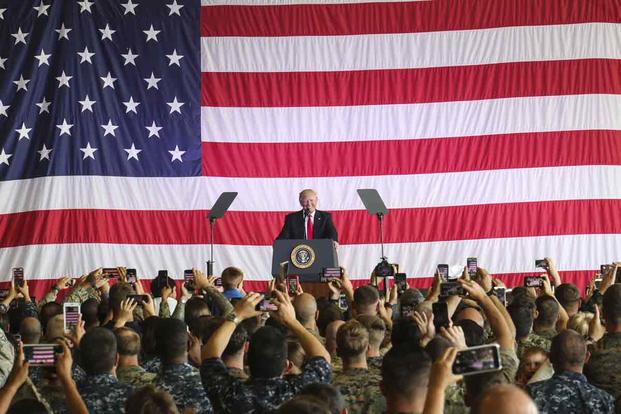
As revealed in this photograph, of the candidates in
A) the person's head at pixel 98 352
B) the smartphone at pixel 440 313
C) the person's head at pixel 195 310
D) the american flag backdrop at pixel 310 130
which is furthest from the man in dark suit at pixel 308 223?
the person's head at pixel 98 352

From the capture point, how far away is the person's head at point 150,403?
3379 millimetres

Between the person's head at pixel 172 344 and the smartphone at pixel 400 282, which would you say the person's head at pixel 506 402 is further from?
the smartphone at pixel 400 282

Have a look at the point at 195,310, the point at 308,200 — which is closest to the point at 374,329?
the point at 195,310

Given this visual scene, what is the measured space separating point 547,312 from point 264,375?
305cm

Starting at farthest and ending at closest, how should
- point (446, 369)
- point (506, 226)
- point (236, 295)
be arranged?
point (506, 226)
point (236, 295)
point (446, 369)

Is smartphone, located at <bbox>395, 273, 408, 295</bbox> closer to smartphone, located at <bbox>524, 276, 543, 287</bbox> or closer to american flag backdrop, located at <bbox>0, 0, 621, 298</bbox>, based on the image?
smartphone, located at <bbox>524, 276, 543, 287</bbox>

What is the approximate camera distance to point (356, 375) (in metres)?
4.54

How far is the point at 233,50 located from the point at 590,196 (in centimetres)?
539

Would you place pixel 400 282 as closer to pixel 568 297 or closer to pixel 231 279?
pixel 231 279

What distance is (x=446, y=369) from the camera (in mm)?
3121

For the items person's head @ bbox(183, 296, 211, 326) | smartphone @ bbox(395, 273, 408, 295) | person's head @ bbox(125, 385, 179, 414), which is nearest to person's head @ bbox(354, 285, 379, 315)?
person's head @ bbox(183, 296, 211, 326)

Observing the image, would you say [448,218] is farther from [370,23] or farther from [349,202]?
[370,23]

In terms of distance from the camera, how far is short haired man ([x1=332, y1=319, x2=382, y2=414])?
441 cm

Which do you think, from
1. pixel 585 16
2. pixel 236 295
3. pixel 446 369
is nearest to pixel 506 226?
pixel 585 16
